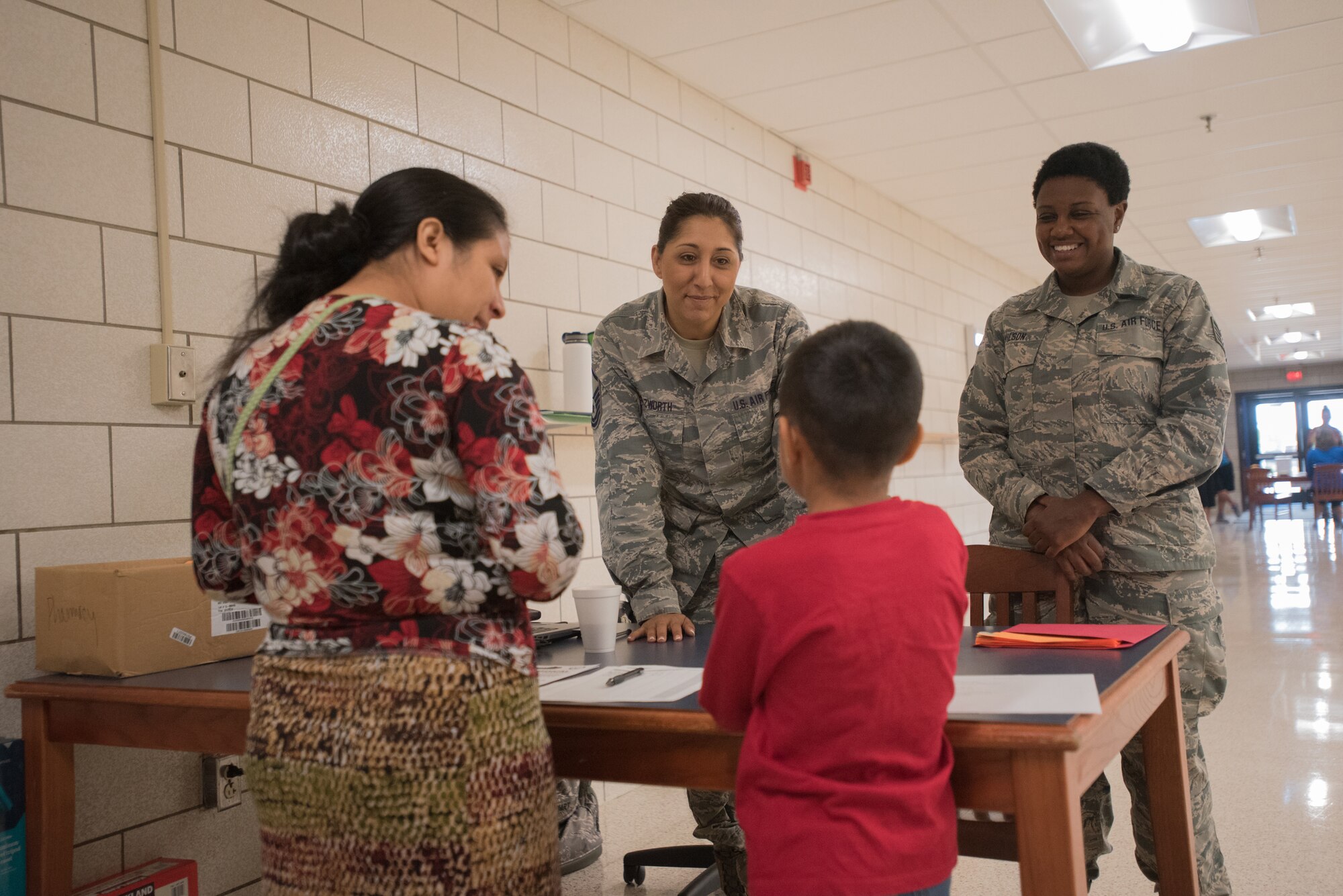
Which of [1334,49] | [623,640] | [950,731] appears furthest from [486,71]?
[1334,49]

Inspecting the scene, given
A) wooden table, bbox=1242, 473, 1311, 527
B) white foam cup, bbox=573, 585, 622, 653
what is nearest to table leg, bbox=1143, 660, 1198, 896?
white foam cup, bbox=573, 585, 622, 653

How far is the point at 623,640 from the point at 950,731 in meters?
0.82

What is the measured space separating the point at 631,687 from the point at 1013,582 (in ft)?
3.34

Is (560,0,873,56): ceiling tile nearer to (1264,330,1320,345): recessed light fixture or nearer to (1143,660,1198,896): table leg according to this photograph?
(1143,660,1198,896): table leg

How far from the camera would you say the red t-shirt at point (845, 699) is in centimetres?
100

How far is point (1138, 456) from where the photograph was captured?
1.95 metres

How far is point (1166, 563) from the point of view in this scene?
1983 mm

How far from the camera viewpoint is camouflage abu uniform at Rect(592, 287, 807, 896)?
6.52 feet

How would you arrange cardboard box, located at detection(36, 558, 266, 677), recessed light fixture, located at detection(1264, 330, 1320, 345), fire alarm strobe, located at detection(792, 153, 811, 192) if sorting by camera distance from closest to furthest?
cardboard box, located at detection(36, 558, 266, 677), fire alarm strobe, located at detection(792, 153, 811, 192), recessed light fixture, located at detection(1264, 330, 1320, 345)

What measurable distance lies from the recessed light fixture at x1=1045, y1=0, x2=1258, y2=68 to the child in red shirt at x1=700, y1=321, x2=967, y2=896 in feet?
10.4

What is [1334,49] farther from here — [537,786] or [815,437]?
[537,786]

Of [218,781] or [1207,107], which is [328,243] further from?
[1207,107]

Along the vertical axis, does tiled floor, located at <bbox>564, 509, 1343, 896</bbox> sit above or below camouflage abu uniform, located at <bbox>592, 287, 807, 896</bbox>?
below

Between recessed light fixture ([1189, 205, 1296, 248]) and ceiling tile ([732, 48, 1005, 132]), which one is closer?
ceiling tile ([732, 48, 1005, 132])
